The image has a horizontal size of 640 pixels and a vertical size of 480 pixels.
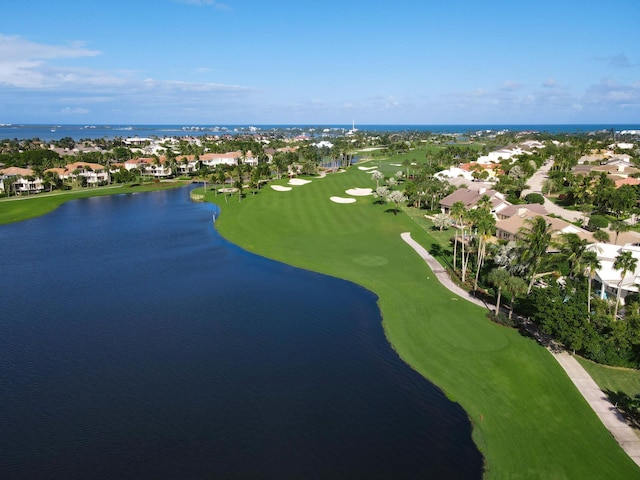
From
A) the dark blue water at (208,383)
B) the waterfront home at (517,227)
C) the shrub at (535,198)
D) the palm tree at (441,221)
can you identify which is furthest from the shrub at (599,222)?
the dark blue water at (208,383)

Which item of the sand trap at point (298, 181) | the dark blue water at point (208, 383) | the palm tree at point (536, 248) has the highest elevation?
the palm tree at point (536, 248)

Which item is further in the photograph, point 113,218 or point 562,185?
point 562,185

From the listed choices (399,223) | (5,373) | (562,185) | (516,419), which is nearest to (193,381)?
(5,373)

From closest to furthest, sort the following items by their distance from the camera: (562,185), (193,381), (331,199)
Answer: (193,381)
(331,199)
(562,185)

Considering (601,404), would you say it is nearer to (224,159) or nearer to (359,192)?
(359,192)

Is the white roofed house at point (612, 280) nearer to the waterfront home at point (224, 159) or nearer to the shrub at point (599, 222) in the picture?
the shrub at point (599, 222)

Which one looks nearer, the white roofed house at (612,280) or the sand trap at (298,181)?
the white roofed house at (612,280)

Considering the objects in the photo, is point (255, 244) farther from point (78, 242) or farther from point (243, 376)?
point (243, 376)
